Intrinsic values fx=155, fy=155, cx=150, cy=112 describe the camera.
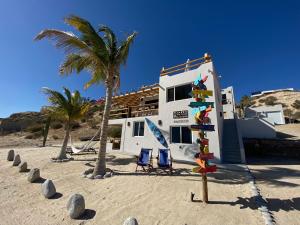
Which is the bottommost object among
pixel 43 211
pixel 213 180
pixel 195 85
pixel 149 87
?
pixel 43 211

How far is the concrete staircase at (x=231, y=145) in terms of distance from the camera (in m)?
10.5

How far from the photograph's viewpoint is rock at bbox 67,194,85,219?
4152 mm

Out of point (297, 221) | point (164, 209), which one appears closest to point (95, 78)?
point (164, 209)

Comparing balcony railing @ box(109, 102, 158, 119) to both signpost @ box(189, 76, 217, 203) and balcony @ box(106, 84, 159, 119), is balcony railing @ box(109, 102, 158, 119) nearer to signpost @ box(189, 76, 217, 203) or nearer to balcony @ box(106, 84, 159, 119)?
balcony @ box(106, 84, 159, 119)

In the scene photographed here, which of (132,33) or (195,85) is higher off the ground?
(132,33)

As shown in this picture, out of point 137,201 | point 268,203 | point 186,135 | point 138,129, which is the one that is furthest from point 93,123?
point 268,203

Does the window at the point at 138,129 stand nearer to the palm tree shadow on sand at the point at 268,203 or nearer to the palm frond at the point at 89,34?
the palm frond at the point at 89,34

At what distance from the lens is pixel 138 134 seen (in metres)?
14.6

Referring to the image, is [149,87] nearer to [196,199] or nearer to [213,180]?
[213,180]

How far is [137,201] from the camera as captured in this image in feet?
16.3

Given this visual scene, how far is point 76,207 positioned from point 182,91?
Answer: 34.1 feet

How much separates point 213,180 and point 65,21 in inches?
400

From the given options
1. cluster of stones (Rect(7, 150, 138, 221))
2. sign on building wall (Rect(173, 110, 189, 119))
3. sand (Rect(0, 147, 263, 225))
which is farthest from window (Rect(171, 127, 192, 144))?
cluster of stones (Rect(7, 150, 138, 221))

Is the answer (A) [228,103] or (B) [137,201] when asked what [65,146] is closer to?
(B) [137,201]
